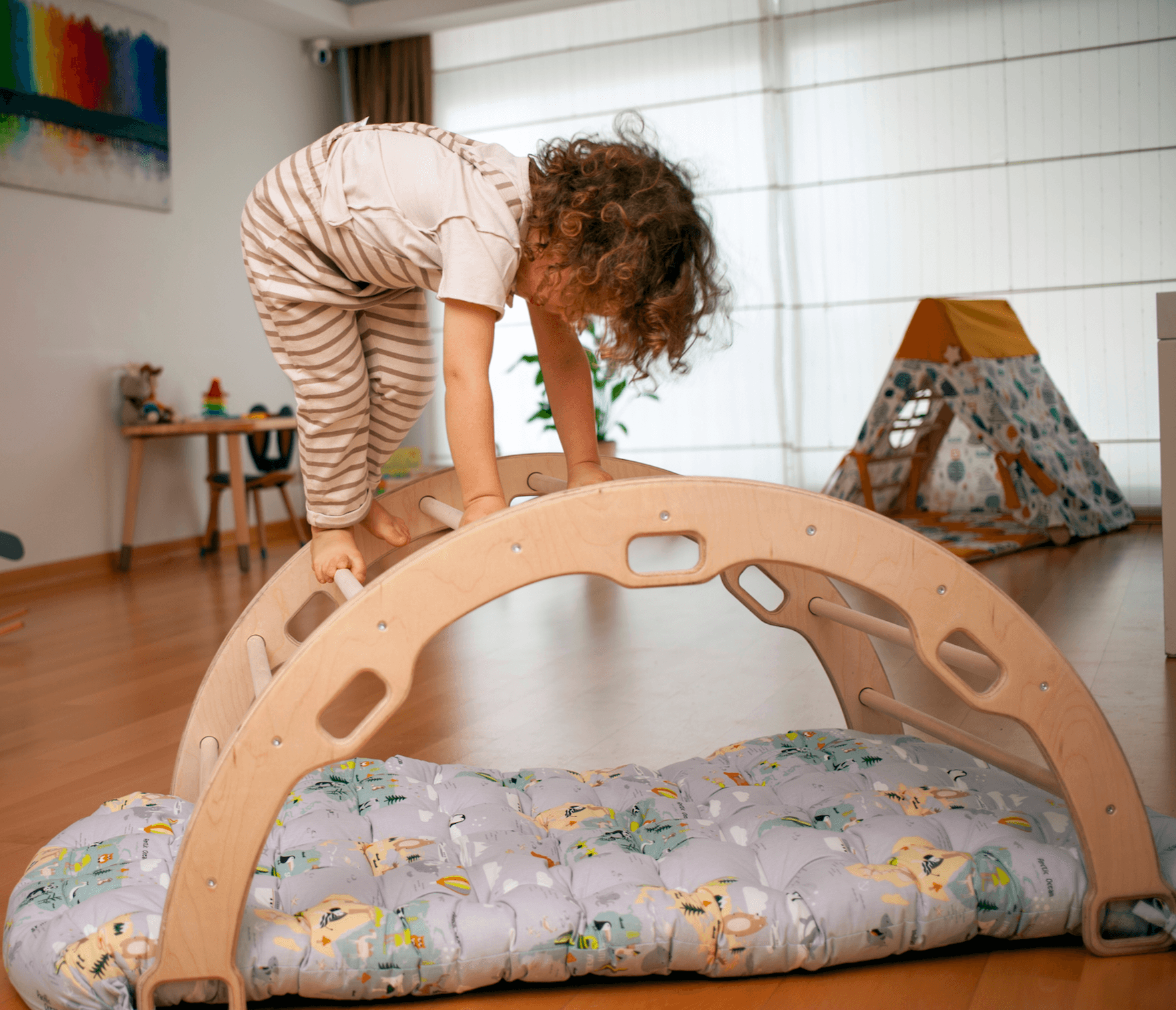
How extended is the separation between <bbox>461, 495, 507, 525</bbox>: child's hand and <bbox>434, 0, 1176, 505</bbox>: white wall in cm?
343

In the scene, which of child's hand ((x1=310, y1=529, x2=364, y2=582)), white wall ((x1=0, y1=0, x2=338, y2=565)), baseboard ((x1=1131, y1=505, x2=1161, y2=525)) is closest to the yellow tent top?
baseboard ((x1=1131, y1=505, x2=1161, y2=525))

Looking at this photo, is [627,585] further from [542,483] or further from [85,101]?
[85,101]

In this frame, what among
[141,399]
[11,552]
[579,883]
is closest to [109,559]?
[141,399]

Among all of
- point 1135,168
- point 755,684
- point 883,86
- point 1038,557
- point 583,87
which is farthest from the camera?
point 583,87

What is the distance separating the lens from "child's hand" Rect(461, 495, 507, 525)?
116 centimetres

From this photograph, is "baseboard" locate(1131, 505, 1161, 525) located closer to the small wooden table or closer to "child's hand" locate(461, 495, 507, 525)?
the small wooden table

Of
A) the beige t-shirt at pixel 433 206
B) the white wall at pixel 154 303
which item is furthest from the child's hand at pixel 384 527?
the white wall at pixel 154 303

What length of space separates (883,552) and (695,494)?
0.62 ft

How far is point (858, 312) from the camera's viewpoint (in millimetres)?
4820

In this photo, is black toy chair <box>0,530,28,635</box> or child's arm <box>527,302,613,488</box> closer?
child's arm <box>527,302,613,488</box>

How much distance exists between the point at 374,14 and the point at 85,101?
1.68 meters

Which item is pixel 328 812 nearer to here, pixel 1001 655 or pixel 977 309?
pixel 1001 655

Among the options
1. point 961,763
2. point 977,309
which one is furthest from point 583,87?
point 961,763

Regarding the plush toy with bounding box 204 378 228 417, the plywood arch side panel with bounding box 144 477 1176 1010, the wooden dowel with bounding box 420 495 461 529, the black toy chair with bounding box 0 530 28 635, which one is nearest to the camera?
the plywood arch side panel with bounding box 144 477 1176 1010
